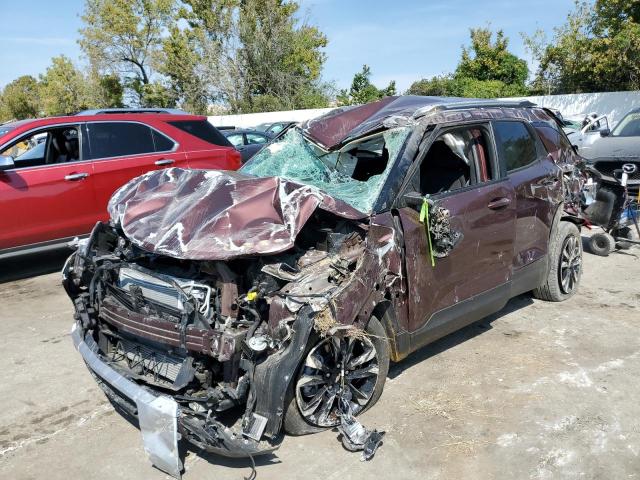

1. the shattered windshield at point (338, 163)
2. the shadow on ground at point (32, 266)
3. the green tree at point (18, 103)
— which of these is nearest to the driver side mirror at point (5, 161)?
the shadow on ground at point (32, 266)

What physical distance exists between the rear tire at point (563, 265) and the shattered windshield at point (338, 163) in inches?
81.8

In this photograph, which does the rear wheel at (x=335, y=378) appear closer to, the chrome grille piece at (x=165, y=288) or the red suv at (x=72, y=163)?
the chrome grille piece at (x=165, y=288)

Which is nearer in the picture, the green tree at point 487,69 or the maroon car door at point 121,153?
the maroon car door at point 121,153

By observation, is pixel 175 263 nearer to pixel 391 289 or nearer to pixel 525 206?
pixel 391 289

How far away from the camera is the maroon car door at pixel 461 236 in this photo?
3.71 metres

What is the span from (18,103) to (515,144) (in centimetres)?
6292

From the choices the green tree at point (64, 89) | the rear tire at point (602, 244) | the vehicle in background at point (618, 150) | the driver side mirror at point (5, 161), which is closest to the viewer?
the driver side mirror at point (5, 161)

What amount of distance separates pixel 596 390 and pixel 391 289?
1694 mm

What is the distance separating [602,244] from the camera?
7.41 m

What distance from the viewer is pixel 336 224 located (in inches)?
139

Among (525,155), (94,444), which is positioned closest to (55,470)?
(94,444)

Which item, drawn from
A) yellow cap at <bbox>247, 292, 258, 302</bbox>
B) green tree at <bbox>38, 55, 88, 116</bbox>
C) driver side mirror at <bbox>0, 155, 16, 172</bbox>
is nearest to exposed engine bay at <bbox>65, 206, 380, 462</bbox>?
yellow cap at <bbox>247, 292, 258, 302</bbox>

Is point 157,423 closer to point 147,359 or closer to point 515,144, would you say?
point 147,359

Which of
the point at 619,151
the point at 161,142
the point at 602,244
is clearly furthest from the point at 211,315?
the point at 619,151
